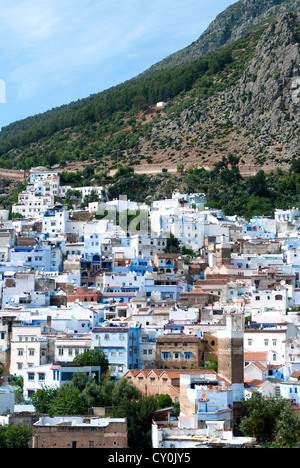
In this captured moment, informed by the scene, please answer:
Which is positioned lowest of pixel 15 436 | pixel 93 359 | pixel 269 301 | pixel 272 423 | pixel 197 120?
pixel 15 436

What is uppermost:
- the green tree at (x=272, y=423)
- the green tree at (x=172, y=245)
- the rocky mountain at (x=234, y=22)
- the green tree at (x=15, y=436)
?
the rocky mountain at (x=234, y=22)

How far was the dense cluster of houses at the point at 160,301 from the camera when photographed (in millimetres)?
34863

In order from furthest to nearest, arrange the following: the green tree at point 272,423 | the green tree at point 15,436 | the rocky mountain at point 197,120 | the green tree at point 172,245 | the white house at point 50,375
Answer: the rocky mountain at point 197,120 → the green tree at point 172,245 → the white house at point 50,375 → the green tree at point 15,436 → the green tree at point 272,423

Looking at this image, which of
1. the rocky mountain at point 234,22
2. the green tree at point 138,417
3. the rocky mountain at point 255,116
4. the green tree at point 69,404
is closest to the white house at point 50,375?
the green tree at point 69,404

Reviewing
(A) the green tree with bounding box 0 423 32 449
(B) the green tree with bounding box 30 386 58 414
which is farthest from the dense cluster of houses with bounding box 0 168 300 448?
(A) the green tree with bounding box 0 423 32 449

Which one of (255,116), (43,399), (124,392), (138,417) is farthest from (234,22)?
(138,417)

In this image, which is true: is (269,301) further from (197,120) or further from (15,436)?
(197,120)

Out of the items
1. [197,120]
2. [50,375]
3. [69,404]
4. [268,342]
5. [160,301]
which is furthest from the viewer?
[197,120]

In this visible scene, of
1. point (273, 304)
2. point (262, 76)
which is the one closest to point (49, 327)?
point (273, 304)

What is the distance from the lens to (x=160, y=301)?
48156 millimetres

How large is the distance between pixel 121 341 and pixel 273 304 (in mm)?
10735

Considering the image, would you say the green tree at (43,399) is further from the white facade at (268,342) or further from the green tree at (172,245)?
the green tree at (172,245)

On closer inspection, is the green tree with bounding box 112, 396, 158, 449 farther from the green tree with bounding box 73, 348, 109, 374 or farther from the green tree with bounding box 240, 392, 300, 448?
the green tree with bounding box 73, 348, 109, 374

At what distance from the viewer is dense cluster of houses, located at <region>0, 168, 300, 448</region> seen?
34.9m
